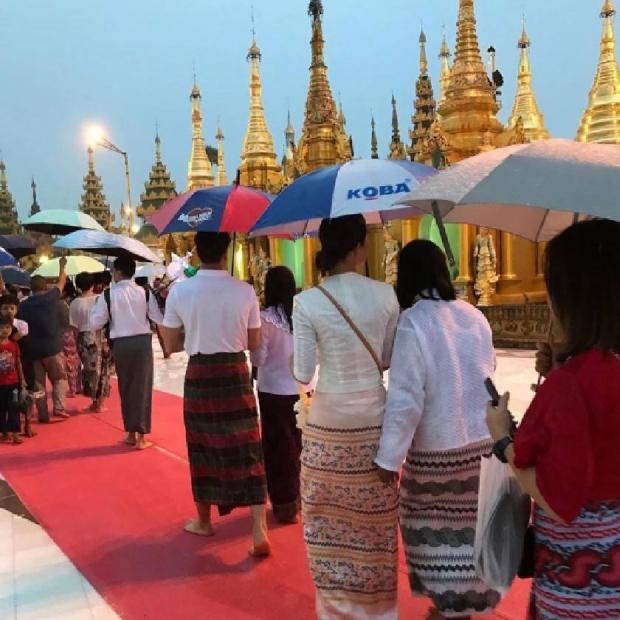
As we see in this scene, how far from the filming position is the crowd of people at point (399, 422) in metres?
1.56

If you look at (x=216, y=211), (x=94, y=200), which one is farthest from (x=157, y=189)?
(x=216, y=211)

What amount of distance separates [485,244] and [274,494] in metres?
10.2

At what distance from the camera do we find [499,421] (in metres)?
1.78

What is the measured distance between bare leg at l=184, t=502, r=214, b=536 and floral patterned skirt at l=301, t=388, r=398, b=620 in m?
1.52

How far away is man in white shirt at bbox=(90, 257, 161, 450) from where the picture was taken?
6.10 m

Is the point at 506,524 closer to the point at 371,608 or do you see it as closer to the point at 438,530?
the point at 438,530

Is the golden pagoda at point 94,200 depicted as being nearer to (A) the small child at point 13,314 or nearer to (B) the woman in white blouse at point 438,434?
(A) the small child at point 13,314

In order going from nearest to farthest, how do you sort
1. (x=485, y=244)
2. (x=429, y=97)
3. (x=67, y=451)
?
1. (x=67, y=451)
2. (x=485, y=244)
3. (x=429, y=97)

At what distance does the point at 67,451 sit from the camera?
21.1 feet

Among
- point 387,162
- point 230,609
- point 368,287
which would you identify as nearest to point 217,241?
point 387,162

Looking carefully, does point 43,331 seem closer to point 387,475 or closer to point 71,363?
point 71,363

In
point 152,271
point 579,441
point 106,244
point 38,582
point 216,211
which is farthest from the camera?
point 152,271

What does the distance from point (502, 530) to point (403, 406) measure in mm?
764

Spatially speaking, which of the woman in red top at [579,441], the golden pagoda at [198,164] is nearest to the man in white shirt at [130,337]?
the woman in red top at [579,441]
